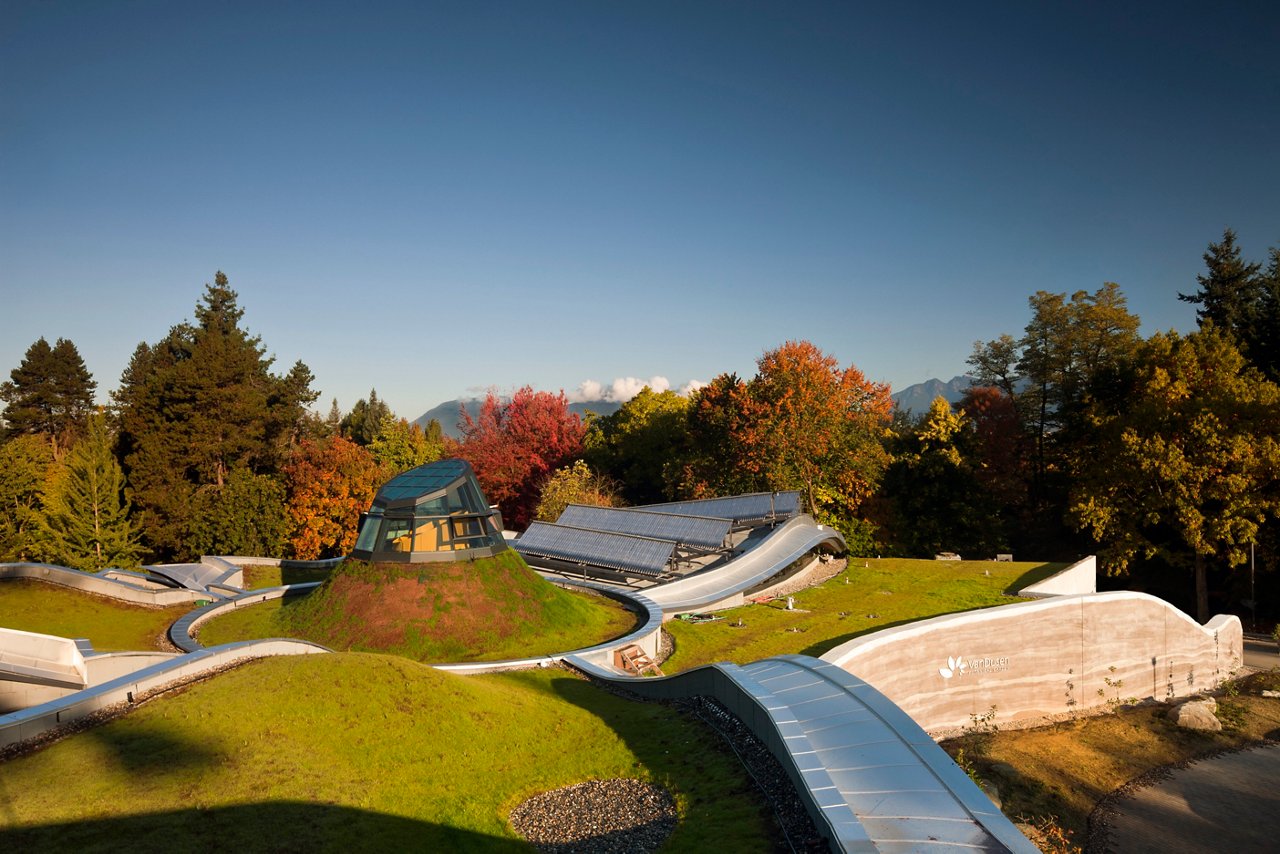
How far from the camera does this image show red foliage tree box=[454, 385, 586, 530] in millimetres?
60469

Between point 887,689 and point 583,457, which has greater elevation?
point 583,457

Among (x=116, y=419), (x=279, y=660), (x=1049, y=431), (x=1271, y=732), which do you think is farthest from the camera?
(x=116, y=419)

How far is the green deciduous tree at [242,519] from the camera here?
149 feet

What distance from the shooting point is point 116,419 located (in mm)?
59906

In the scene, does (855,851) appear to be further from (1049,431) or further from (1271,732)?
(1049,431)

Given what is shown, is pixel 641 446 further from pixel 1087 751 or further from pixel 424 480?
pixel 1087 751

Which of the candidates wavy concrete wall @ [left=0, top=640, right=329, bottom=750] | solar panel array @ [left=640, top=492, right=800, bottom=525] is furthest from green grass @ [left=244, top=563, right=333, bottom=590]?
wavy concrete wall @ [left=0, top=640, right=329, bottom=750]

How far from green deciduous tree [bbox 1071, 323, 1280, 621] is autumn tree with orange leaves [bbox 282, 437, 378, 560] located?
4485cm

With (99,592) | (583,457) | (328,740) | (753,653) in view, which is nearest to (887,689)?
(753,653)

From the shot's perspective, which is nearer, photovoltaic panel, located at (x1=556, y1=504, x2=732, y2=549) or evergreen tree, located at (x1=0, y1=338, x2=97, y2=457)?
photovoltaic panel, located at (x1=556, y1=504, x2=732, y2=549)

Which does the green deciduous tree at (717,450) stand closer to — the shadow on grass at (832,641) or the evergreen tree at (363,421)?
the shadow on grass at (832,641)

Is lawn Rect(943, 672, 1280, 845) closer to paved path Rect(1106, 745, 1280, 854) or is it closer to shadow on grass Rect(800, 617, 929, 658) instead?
paved path Rect(1106, 745, 1280, 854)

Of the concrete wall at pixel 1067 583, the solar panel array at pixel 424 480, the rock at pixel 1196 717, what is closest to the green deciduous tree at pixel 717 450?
the concrete wall at pixel 1067 583

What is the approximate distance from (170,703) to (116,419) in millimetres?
60251
